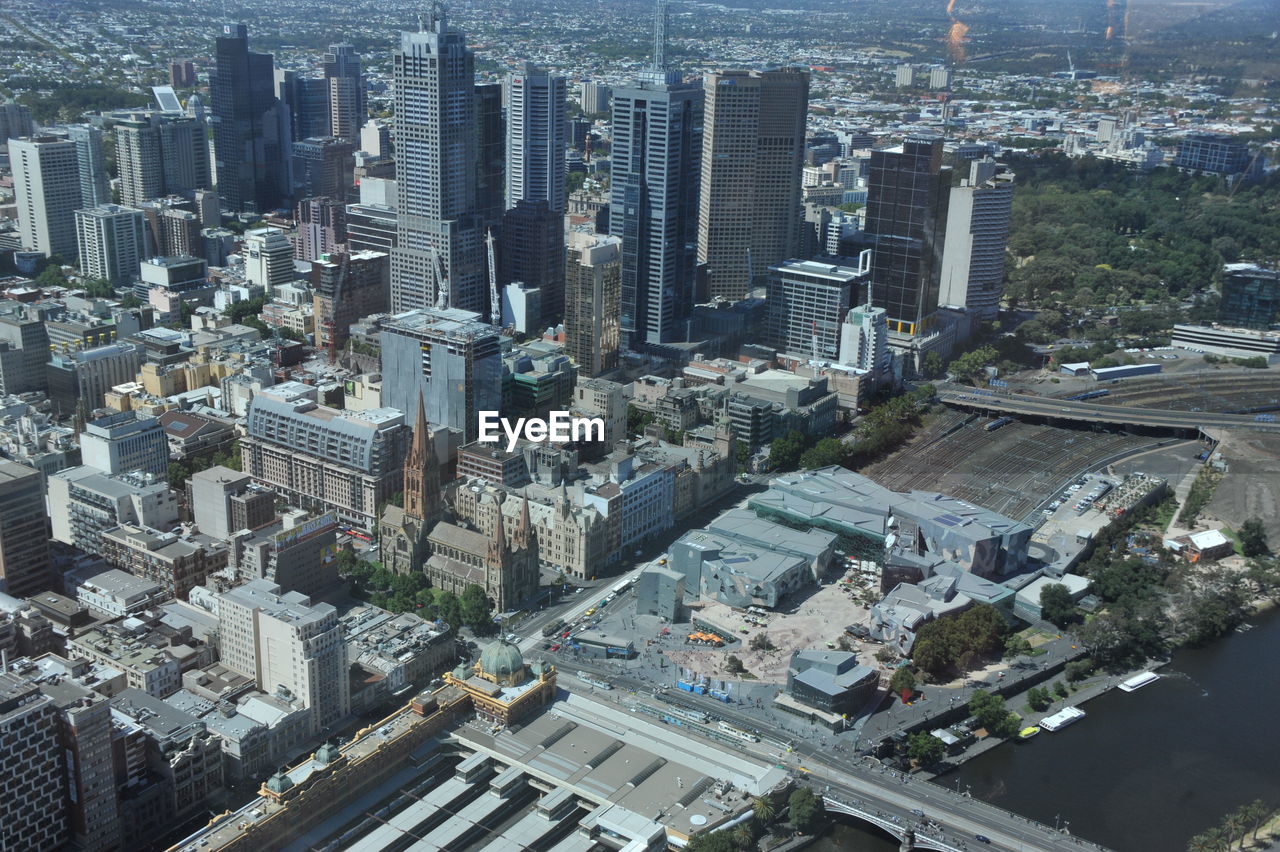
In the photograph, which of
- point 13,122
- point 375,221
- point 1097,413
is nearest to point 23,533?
point 375,221

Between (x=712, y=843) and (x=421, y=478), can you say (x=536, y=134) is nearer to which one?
(x=421, y=478)

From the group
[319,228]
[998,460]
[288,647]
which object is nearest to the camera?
[288,647]

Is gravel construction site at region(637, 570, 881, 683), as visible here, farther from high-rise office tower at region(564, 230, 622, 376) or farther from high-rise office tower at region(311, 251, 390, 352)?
high-rise office tower at region(311, 251, 390, 352)

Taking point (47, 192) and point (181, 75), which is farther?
point (181, 75)

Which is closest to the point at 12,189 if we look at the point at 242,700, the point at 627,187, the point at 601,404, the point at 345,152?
the point at 345,152

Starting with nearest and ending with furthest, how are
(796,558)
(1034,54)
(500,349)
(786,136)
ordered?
(796,558), (500,349), (786,136), (1034,54)

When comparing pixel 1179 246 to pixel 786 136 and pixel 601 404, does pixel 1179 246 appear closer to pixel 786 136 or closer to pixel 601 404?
pixel 786 136

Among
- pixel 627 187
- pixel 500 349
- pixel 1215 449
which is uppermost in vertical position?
pixel 627 187
